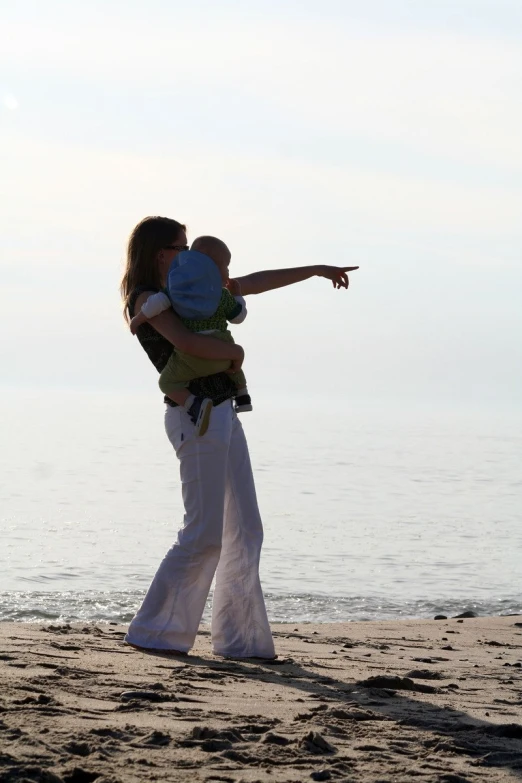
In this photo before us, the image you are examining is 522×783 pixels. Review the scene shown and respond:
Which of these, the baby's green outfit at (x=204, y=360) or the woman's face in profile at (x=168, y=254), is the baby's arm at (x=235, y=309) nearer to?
the baby's green outfit at (x=204, y=360)

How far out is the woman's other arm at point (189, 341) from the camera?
5.32 m

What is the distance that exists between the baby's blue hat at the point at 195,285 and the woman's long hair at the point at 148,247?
331mm

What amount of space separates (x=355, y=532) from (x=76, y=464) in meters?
12.8

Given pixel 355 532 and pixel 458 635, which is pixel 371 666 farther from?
pixel 355 532

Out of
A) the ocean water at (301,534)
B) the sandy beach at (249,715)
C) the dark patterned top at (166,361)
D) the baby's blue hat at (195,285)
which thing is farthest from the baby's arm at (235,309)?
the ocean water at (301,534)

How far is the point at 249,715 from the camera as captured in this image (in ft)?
13.7

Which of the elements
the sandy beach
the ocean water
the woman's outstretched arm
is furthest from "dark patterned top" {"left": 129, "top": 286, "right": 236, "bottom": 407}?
the ocean water

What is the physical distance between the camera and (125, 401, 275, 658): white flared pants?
546cm

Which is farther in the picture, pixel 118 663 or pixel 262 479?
pixel 262 479

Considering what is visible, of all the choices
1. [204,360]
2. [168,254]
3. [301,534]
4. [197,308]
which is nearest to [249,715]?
[204,360]

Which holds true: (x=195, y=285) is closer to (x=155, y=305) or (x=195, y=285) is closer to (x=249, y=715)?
(x=155, y=305)

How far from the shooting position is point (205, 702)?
14.2 feet

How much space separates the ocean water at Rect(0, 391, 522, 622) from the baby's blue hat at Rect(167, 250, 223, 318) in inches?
151

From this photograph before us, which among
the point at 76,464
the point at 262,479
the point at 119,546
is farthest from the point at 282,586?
the point at 76,464
